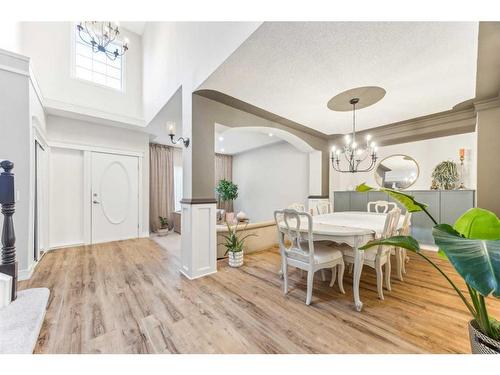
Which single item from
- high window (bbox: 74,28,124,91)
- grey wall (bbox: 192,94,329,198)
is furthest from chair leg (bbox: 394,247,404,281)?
high window (bbox: 74,28,124,91)

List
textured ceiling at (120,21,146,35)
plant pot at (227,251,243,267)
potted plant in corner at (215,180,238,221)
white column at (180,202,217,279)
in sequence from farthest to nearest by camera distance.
Result: 1. potted plant in corner at (215,180,238,221)
2. textured ceiling at (120,21,146,35)
3. plant pot at (227,251,243,267)
4. white column at (180,202,217,279)

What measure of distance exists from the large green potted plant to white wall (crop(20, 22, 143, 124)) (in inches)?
193

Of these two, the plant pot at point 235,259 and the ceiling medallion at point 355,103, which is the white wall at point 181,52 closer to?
the ceiling medallion at point 355,103

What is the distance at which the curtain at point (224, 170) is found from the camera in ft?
22.8

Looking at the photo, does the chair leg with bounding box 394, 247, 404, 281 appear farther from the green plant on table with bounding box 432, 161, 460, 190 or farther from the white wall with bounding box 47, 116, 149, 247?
the white wall with bounding box 47, 116, 149, 247

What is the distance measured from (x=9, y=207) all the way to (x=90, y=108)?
9.02 ft

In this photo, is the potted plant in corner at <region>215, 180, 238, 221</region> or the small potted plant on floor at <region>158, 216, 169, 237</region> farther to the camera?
the potted plant in corner at <region>215, 180, 238, 221</region>

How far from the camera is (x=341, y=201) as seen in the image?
14.9 feet

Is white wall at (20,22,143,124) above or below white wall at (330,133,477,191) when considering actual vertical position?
above

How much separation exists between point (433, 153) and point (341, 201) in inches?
72.6

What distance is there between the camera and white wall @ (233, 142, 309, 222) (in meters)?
5.29

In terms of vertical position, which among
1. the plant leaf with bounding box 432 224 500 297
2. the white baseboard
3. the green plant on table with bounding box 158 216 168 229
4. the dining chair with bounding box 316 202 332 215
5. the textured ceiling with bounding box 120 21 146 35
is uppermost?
the textured ceiling with bounding box 120 21 146 35

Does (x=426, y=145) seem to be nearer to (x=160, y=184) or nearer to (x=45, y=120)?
(x=160, y=184)

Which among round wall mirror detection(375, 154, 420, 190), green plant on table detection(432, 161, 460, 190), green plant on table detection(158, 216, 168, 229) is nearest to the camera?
green plant on table detection(432, 161, 460, 190)
